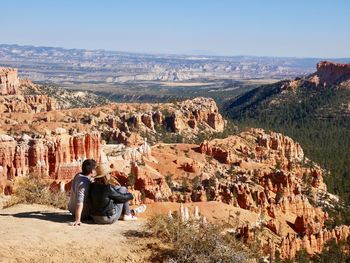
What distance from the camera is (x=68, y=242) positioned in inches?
497

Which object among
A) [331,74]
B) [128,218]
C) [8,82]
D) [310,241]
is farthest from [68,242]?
[331,74]

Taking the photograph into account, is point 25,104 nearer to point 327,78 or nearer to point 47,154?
point 47,154

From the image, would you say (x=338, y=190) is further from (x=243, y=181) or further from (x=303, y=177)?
(x=243, y=181)

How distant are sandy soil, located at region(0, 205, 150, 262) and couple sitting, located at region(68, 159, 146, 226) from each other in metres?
0.25

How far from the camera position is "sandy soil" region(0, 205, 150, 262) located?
12.2m

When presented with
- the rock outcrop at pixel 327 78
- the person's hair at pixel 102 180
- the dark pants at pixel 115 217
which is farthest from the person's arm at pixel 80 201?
the rock outcrop at pixel 327 78

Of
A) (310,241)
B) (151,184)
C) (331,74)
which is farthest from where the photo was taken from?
(331,74)

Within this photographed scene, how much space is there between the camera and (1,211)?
15812 mm

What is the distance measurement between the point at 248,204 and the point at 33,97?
212 ft

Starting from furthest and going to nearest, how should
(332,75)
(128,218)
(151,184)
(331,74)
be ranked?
(331,74) < (332,75) < (151,184) < (128,218)

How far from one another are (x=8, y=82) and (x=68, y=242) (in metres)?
108

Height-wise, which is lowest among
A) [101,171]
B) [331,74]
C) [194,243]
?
[331,74]

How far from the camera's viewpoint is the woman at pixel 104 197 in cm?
1371

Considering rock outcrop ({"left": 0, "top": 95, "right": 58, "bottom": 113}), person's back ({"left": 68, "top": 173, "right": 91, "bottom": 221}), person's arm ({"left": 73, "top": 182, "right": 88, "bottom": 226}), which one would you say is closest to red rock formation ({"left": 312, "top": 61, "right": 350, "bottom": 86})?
rock outcrop ({"left": 0, "top": 95, "right": 58, "bottom": 113})
